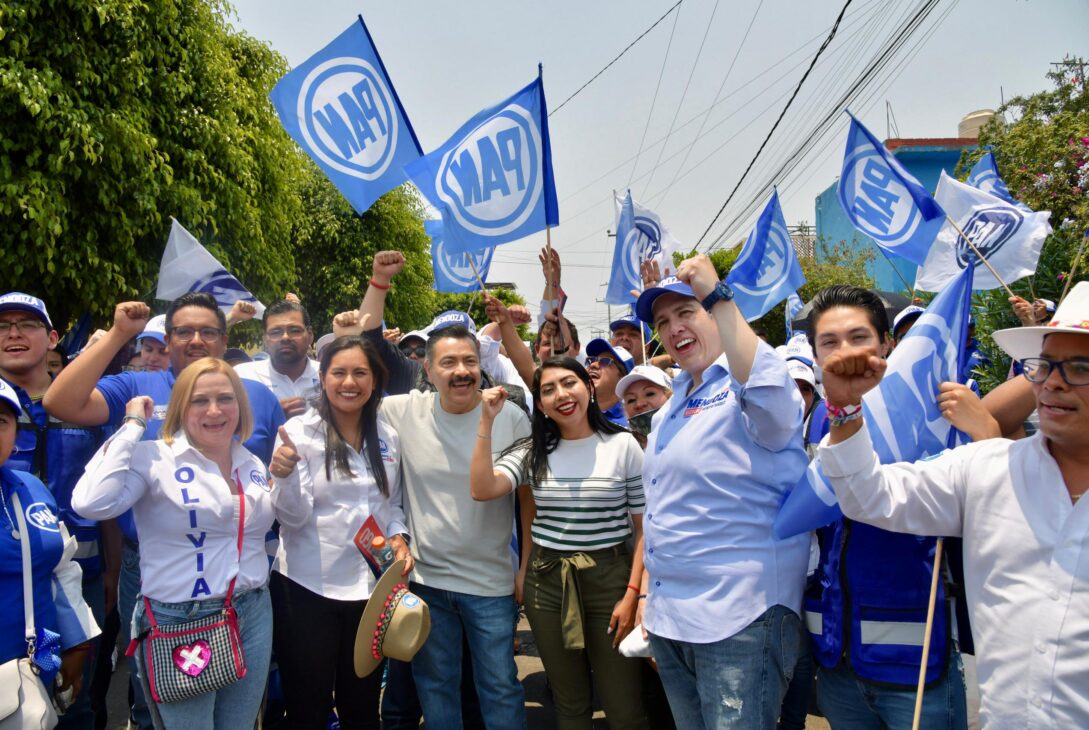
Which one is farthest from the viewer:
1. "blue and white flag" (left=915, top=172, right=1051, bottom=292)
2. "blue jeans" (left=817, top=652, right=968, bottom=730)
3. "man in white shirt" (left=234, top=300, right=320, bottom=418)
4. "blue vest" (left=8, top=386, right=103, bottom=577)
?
"blue and white flag" (left=915, top=172, right=1051, bottom=292)

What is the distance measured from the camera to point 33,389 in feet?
11.0

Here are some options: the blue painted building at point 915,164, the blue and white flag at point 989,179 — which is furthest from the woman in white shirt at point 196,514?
the blue painted building at point 915,164

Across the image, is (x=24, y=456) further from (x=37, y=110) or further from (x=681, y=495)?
(x=37, y=110)

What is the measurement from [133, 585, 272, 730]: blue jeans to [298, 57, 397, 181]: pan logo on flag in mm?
2427

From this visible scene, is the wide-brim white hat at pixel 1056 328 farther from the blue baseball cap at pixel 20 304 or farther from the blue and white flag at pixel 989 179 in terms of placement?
the blue and white flag at pixel 989 179

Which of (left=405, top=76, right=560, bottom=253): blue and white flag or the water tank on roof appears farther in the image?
the water tank on roof

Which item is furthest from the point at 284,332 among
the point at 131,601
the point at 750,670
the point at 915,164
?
the point at 915,164

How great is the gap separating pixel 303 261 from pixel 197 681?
78.4ft

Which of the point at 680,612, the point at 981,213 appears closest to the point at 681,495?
the point at 680,612

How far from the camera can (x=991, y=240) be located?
4.36 m

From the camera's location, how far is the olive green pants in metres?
3.05

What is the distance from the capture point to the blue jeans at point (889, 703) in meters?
2.08

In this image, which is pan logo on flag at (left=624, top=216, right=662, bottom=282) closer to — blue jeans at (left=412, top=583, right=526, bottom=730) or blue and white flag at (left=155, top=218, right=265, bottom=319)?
blue and white flag at (left=155, top=218, right=265, bottom=319)

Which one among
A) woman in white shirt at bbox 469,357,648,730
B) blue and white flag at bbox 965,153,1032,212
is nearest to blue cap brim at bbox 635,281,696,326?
woman in white shirt at bbox 469,357,648,730
